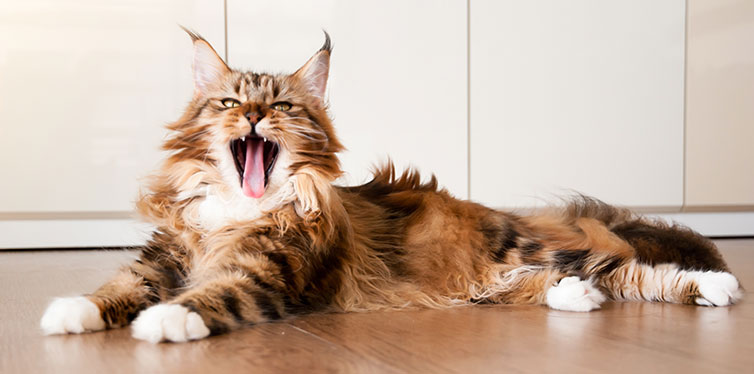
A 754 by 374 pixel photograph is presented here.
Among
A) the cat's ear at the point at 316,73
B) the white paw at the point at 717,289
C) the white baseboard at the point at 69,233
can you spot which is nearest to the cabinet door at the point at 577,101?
the white baseboard at the point at 69,233

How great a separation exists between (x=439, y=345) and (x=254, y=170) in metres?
0.62

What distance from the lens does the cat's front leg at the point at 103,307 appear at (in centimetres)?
131

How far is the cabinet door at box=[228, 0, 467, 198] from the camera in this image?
3.32 meters

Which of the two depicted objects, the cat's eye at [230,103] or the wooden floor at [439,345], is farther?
the cat's eye at [230,103]

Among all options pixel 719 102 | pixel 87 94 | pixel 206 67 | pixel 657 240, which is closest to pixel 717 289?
pixel 657 240

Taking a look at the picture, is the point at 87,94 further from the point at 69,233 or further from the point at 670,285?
the point at 670,285

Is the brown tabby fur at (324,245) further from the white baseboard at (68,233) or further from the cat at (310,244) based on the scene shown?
the white baseboard at (68,233)

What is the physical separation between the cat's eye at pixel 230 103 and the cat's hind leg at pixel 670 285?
0.99 m

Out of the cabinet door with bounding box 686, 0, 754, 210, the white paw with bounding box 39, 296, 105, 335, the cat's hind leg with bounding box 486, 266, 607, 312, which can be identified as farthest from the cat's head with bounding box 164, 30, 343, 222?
the cabinet door with bounding box 686, 0, 754, 210

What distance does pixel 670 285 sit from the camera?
1692 mm

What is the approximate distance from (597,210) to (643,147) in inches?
69.5

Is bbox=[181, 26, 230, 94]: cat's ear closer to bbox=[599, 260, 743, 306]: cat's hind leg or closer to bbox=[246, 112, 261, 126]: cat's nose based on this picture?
bbox=[246, 112, 261, 126]: cat's nose

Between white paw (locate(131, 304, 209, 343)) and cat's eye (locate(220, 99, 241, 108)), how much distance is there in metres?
0.54

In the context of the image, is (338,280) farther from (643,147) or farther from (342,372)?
(643,147)
